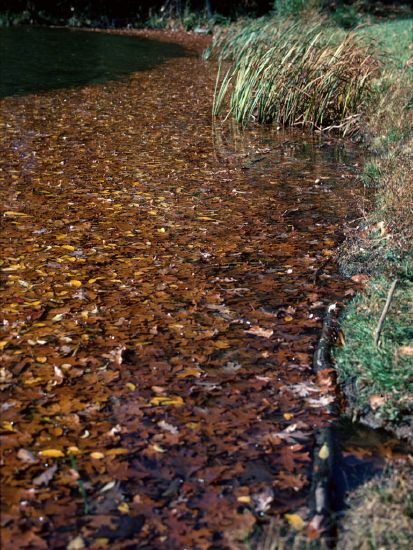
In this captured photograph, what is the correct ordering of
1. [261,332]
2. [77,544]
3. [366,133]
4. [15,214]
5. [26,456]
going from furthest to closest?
1. [366,133]
2. [15,214]
3. [261,332]
4. [26,456]
5. [77,544]

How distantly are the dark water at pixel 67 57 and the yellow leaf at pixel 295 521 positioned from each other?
11.0 m

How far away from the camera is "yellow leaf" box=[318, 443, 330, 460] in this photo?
11.5 feet

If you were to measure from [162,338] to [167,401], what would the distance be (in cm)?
70

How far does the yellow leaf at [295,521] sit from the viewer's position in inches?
120

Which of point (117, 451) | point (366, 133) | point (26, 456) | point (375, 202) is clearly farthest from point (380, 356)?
point (366, 133)

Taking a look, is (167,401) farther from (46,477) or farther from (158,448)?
(46,477)

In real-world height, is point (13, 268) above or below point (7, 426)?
above

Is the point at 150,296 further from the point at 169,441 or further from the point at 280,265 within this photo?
the point at 169,441

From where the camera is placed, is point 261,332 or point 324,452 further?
point 261,332

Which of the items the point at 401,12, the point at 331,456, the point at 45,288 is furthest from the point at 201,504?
the point at 401,12

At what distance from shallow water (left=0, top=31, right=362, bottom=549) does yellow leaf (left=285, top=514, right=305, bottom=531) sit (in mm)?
54

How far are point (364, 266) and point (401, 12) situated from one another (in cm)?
3136

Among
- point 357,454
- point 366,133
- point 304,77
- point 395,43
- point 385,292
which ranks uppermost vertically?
point 395,43

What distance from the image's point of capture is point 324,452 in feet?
11.6
